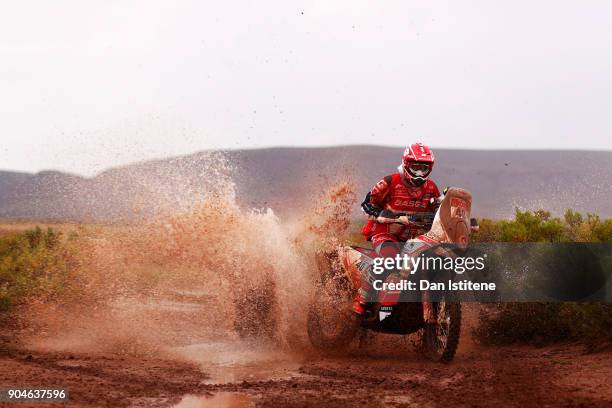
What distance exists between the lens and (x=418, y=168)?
11.0 metres

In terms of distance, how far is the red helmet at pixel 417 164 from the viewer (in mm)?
10914

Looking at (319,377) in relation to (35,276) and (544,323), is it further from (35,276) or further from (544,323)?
(35,276)

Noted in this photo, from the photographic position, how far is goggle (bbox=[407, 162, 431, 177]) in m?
11.0

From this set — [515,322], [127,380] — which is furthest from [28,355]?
→ [515,322]

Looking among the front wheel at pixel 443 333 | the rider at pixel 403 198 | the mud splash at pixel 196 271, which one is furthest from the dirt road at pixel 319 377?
the rider at pixel 403 198

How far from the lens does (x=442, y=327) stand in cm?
1025

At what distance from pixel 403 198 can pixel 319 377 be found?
281 centimetres

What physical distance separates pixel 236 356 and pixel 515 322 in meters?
3.94

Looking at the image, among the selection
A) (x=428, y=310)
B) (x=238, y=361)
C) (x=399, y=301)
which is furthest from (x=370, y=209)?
(x=238, y=361)

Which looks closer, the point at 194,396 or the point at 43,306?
the point at 194,396

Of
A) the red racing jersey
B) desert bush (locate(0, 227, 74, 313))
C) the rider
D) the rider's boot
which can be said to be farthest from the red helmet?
desert bush (locate(0, 227, 74, 313))

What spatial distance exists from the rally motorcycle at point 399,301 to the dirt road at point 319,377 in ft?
1.01

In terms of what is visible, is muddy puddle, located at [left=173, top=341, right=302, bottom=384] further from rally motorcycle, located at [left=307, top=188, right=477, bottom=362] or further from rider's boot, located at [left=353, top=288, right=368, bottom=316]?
rider's boot, located at [left=353, top=288, right=368, bottom=316]

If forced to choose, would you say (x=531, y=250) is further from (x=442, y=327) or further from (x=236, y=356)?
(x=236, y=356)
